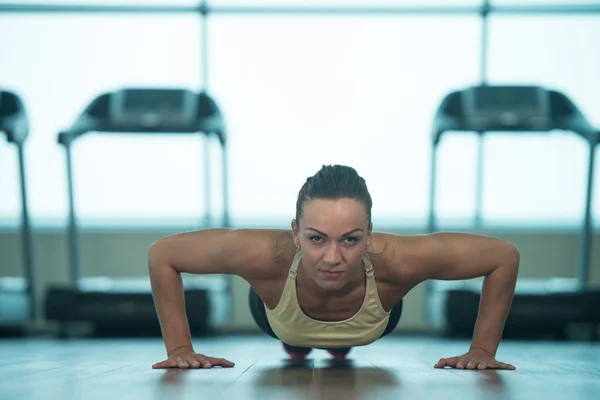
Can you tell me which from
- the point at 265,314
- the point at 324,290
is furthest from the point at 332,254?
the point at 265,314

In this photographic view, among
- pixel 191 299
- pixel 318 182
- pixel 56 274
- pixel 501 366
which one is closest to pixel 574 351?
pixel 501 366

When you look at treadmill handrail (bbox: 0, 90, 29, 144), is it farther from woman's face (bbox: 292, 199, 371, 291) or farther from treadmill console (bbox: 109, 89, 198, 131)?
woman's face (bbox: 292, 199, 371, 291)

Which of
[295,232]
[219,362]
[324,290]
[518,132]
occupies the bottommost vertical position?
[219,362]

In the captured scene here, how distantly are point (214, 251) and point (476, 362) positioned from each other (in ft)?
3.17

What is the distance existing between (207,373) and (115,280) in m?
3.80

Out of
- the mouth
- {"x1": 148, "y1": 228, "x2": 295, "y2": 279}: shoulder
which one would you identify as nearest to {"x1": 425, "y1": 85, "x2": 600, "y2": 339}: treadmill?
{"x1": 148, "y1": 228, "x2": 295, "y2": 279}: shoulder

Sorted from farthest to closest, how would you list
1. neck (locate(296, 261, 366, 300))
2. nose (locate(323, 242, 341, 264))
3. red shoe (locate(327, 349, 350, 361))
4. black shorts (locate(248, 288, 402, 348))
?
red shoe (locate(327, 349, 350, 361)) < black shorts (locate(248, 288, 402, 348)) < neck (locate(296, 261, 366, 300)) < nose (locate(323, 242, 341, 264))

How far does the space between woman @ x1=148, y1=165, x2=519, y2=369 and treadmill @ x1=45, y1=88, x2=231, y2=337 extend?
241 centimetres

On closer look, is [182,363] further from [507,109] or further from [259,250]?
[507,109]

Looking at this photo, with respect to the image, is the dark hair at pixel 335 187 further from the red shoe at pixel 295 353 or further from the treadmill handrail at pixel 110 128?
the treadmill handrail at pixel 110 128

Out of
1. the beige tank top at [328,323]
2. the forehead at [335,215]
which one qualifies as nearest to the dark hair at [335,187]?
the forehead at [335,215]

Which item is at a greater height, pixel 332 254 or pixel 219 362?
pixel 332 254

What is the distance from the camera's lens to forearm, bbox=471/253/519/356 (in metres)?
2.51

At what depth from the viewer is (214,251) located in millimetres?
2457
